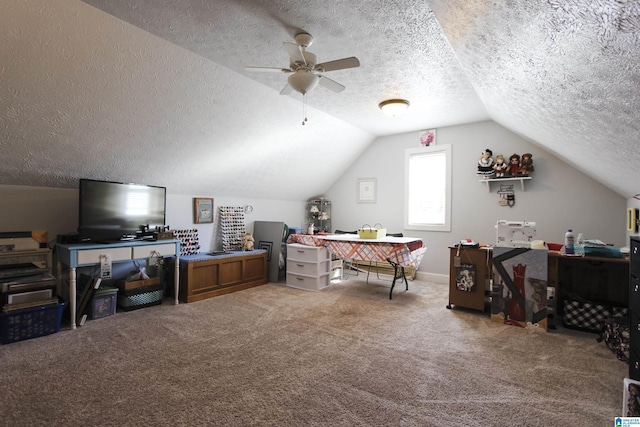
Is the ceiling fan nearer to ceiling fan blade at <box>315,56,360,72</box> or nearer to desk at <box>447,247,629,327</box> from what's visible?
ceiling fan blade at <box>315,56,360,72</box>

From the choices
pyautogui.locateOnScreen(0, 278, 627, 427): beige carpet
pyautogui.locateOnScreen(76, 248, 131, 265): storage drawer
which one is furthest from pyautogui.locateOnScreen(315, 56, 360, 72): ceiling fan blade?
pyautogui.locateOnScreen(76, 248, 131, 265): storage drawer

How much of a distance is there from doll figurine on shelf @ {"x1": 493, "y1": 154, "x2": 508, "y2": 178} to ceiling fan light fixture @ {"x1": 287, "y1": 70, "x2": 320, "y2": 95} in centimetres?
323

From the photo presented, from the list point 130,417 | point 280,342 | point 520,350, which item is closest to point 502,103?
point 520,350

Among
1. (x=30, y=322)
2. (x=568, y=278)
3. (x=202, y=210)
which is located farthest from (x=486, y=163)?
(x=30, y=322)

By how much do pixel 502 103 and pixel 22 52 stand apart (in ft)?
13.5

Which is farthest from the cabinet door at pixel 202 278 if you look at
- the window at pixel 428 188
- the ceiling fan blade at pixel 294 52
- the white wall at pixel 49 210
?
the window at pixel 428 188

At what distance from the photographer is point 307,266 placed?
4.52 metres

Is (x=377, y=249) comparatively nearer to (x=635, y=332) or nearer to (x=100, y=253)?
(x=635, y=332)

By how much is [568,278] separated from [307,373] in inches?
126

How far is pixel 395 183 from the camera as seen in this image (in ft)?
18.2

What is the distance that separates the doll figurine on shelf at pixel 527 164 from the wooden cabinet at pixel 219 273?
390cm

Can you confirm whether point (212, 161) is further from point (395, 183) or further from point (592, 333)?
point (592, 333)

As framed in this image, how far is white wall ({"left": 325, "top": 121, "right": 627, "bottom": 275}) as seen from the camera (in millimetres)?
3967

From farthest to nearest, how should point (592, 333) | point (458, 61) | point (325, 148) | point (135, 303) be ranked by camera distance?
point (325, 148), point (135, 303), point (592, 333), point (458, 61)
